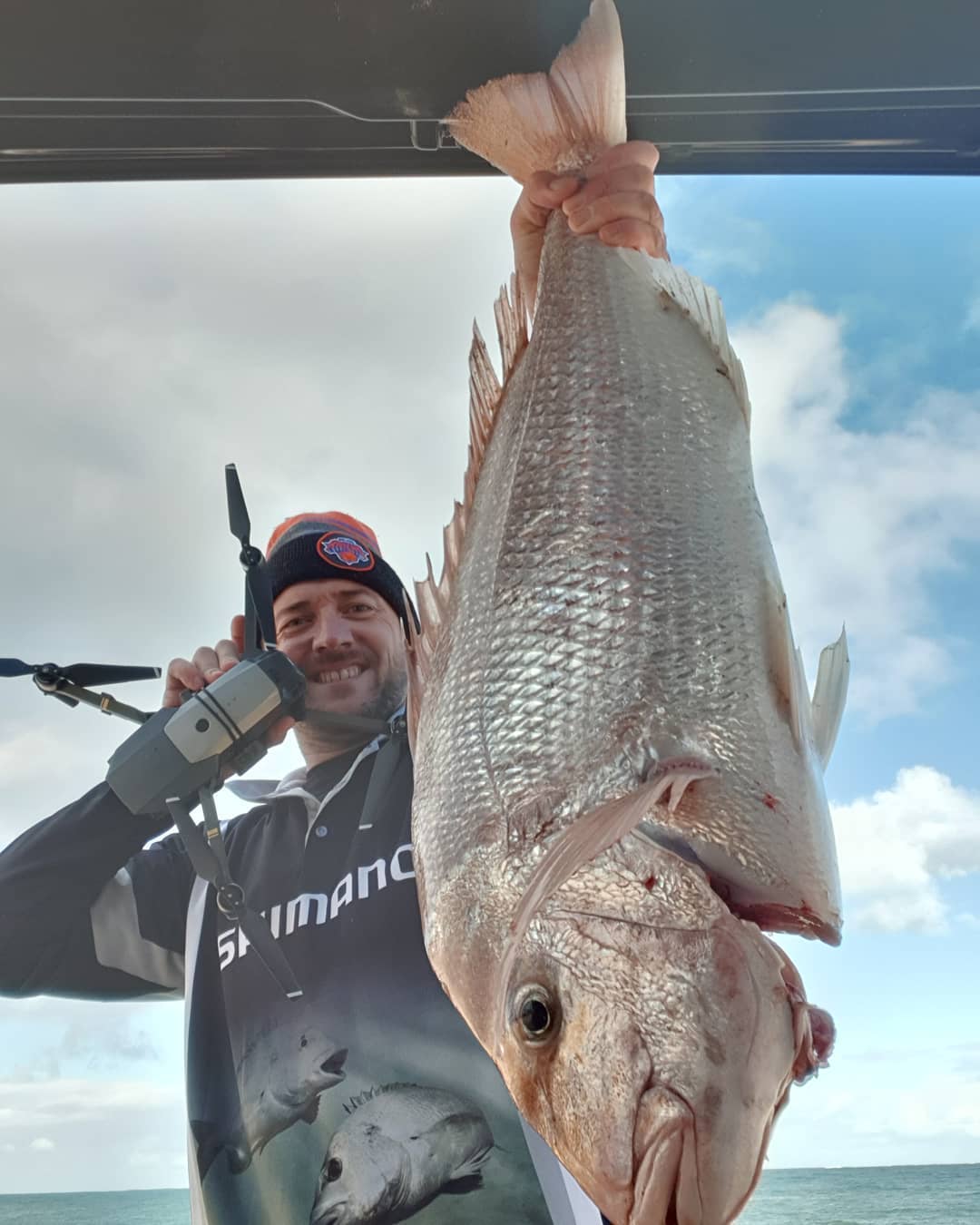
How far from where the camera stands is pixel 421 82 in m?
1.62

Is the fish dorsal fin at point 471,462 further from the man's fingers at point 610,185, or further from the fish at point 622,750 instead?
the man's fingers at point 610,185

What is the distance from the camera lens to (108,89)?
164 centimetres

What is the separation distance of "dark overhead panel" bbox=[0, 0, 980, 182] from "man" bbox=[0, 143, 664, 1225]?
47 cm

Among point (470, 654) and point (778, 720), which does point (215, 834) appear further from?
point (778, 720)

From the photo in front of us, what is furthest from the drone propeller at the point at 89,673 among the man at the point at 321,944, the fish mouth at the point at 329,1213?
the fish mouth at the point at 329,1213

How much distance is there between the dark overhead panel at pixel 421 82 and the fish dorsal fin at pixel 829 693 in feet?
3.45

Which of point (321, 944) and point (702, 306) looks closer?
point (702, 306)

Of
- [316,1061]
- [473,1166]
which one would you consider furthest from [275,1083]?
[473,1166]

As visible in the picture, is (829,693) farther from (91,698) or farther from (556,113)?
(91,698)

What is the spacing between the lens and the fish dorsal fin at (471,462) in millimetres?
1105

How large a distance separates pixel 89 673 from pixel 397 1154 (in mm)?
942

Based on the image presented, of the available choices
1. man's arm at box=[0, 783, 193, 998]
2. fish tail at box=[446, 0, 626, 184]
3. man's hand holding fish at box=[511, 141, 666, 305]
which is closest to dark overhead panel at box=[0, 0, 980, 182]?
fish tail at box=[446, 0, 626, 184]

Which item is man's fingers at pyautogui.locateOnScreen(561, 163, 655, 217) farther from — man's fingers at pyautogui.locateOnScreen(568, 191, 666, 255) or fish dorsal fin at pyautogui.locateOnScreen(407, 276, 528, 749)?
fish dorsal fin at pyautogui.locateOnScreen(407, 276, 528, 749)

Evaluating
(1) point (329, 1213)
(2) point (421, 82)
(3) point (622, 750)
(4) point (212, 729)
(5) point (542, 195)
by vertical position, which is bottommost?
(1) point (329, 1213)
